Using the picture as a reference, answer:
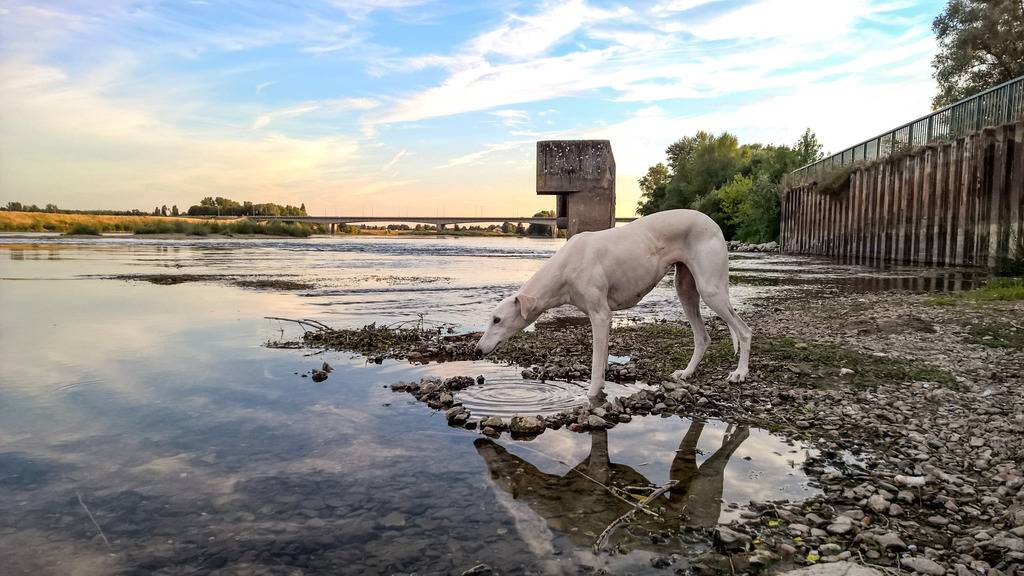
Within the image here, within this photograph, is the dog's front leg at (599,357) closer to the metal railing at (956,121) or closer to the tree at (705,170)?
the metal railing at (956,121)

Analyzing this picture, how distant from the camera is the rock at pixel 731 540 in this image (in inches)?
148

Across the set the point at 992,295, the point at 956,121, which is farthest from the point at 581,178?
the point at 956,121

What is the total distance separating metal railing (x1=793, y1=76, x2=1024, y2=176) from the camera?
23.8m

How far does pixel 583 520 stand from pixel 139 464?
11.8ft

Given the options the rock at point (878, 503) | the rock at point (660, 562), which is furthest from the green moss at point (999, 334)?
the rock at point (660, 562)

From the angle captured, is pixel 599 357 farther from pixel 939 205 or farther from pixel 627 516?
pixel 939 205

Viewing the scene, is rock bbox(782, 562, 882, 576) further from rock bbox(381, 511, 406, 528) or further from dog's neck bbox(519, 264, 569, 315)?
dog's neck bbox(519, 264, 569, 315)

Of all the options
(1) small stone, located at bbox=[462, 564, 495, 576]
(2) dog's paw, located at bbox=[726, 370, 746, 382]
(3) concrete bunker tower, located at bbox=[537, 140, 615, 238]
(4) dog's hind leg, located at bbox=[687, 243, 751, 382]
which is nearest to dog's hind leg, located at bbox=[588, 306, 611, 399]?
(4) dog's hind leg, located at bbox=[687, 243, 751, 382]

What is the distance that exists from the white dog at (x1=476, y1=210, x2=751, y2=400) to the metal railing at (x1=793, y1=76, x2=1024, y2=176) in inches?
855

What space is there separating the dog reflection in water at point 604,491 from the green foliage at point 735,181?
68.8 m

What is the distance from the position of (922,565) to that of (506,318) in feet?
15.2

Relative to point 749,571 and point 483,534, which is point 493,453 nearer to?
point 483,534

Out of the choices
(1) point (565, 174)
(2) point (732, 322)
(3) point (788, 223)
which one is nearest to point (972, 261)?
(1) point (565, 174)

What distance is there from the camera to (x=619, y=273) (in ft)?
24.1
